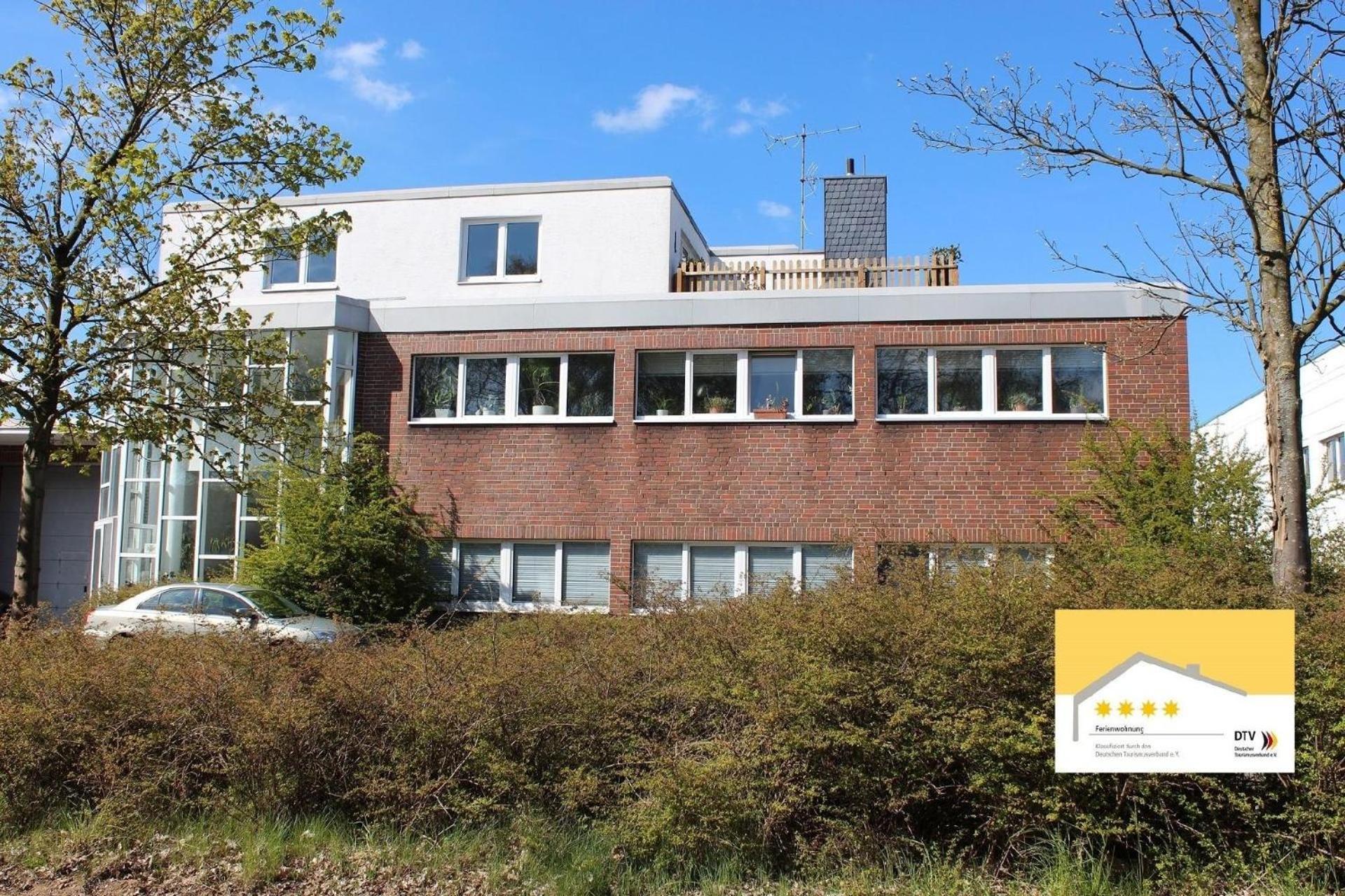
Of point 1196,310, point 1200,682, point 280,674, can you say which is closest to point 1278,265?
point 1196,310

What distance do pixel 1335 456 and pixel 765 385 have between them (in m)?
18.1

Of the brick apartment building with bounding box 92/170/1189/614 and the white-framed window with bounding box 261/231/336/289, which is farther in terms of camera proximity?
the white-framed window with bounding box 261/231/336/289

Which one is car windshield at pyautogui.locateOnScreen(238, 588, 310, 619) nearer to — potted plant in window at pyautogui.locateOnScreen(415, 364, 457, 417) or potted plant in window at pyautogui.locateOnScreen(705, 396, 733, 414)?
potted plant in window at pyautogui.locateOnScreen(415, 364, 457, 417)

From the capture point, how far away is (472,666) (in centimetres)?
705

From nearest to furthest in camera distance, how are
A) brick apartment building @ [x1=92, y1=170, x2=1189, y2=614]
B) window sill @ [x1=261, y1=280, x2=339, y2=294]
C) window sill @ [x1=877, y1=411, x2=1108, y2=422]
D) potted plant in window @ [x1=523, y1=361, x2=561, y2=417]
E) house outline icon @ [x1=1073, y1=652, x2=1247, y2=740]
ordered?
house outline icon @ [x1=1073, y1=652, x2=1247, y2=740] < window sill @ [x1=877, y1=411, x2=1108, y2=422] < brick apartment building @ [x1=92, y1=170, x2=1189, y2=614] < potted plant in window @ [x1=523, y1=361, x2=561, y2=417] < window sill @ [x1=261, y1=280, x2=339, y2=294]

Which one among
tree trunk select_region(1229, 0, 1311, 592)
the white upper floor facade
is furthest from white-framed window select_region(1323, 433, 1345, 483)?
tree trunk select_region(1229, 0, 1311, 592)

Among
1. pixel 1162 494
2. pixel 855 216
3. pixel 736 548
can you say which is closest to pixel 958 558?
pixel 1162 494

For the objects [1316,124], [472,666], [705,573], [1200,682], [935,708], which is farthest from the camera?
[705,573]

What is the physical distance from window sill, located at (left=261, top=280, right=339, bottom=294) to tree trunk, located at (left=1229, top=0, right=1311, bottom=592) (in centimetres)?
1775

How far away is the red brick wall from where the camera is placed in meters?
16.4

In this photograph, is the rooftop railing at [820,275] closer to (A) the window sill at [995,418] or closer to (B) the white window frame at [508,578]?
(A) the window sill at [995,418]

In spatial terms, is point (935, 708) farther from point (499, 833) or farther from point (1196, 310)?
point (1196, 310)

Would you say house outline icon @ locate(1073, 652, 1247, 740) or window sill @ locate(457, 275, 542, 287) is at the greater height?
window sill @ locate(457, 275, 542, 287)

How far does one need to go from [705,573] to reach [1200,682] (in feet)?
40.2
